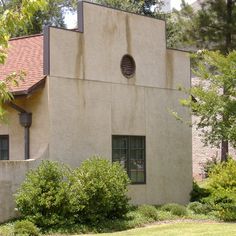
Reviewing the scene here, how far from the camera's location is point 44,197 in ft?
53.5

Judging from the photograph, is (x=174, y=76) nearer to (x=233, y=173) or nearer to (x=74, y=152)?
(x=233, y=173)

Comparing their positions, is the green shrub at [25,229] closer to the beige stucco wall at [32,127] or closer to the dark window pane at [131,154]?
the beige stucco wall at [32,127]

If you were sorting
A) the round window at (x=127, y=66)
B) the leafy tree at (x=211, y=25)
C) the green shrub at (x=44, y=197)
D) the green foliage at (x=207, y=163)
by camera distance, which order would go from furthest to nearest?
1. the green foliage at (x=207, y=163)
2. the leafy tree at (x=211, y=25)
3. the round window at (x=127, y=66)
4. the green shrub at (x=44, y=197)

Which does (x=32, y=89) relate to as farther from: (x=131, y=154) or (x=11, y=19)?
(x=11, y=19)

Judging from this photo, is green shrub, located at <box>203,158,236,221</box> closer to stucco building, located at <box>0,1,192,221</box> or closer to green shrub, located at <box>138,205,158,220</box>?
stucco building, located at <box>0,1,192,221</box>

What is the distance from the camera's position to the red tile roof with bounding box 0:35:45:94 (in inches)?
720

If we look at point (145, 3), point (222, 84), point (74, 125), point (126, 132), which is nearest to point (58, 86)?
point (74, 125)

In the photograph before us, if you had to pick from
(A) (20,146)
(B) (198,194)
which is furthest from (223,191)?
(A) (20,146)

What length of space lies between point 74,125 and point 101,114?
1.26 meters

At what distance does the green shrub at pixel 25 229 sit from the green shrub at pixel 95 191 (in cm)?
148

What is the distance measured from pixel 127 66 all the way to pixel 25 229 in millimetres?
7885

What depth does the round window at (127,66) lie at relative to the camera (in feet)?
68.8

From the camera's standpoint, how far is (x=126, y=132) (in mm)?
20844

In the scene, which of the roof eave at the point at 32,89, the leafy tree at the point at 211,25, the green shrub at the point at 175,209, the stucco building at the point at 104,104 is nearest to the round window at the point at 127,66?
the stucco building at the point at 104,104
